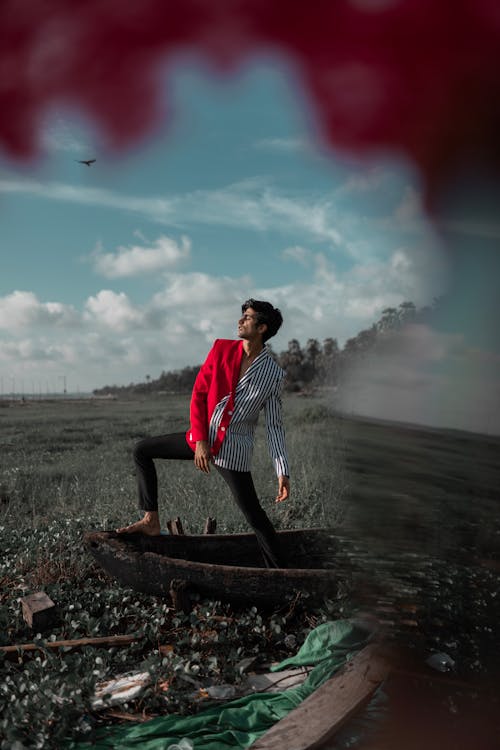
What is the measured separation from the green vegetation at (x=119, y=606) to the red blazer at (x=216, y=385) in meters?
0.30

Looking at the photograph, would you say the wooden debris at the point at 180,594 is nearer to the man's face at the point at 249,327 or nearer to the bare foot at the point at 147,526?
the bare foot at the point at 147,526

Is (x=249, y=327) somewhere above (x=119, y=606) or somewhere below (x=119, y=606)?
above

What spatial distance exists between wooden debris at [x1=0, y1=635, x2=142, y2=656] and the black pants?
2.35 ft

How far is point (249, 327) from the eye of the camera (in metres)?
2.75

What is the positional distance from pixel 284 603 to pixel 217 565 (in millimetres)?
338

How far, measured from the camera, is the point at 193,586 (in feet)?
10.5

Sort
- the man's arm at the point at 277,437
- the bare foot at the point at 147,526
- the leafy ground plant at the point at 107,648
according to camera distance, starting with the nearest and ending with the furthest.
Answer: the leafy ground plant at the point at 107,648
the man's arm at the point at 277,437
the bare foot at the point at 147,526

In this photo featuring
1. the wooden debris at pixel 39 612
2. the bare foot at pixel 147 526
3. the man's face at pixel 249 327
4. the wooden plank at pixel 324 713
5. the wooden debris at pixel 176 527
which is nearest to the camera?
the wooden plank at pixel 324 713

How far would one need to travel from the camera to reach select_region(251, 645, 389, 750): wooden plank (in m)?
1.64

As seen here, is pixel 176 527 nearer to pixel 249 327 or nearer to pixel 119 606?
pixel 119 606

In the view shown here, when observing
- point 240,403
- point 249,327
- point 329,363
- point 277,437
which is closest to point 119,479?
point 277,437

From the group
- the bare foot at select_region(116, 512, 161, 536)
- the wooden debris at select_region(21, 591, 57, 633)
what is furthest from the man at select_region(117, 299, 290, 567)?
the wooden debris at select_region(21, 591, 57, 633)

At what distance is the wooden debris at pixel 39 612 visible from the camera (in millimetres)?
3400

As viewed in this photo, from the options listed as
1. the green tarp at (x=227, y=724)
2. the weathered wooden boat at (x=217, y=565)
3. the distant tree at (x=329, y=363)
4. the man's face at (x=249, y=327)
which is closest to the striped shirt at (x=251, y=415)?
the man's face at (x=249, y=327)
